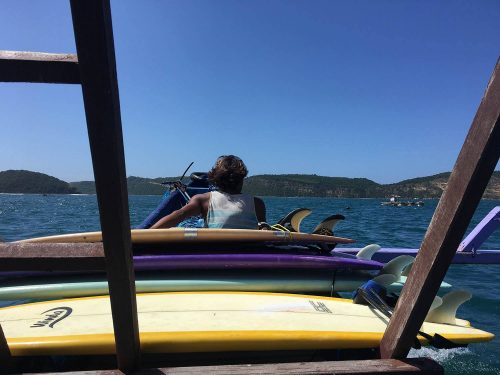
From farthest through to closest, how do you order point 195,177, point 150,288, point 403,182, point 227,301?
point 403,182 < point 195,177 < point 150,288 < point 227,301

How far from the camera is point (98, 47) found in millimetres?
950

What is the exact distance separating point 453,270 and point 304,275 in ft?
17.0

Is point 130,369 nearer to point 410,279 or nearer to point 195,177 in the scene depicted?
point 410,279

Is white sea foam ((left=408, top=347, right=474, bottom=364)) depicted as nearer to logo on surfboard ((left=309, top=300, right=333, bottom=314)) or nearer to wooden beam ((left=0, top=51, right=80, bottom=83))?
logo on surfboard ((left=309, top=300, right=333, bottom=314))

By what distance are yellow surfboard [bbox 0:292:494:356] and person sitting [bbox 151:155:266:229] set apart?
4.06 ft

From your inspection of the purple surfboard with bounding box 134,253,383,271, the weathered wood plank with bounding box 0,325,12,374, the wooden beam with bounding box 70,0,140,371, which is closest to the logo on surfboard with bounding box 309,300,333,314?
the purple surfboard with bounding box 134,253,383,271

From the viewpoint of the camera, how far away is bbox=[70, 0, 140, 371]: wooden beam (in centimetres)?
92

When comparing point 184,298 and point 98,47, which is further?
point 184,298

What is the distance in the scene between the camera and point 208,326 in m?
1.93

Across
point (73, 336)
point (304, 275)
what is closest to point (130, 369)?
point (73, 336)

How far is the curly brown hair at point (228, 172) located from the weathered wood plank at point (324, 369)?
2151 millimetres

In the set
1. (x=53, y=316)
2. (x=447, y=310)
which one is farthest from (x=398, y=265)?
(x=53, y=316)

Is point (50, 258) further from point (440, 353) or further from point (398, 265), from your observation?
point (440, 353)

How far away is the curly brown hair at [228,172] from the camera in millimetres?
3566
